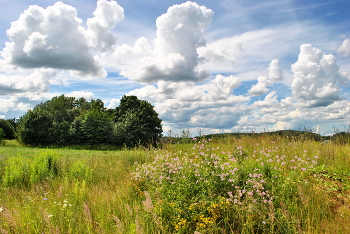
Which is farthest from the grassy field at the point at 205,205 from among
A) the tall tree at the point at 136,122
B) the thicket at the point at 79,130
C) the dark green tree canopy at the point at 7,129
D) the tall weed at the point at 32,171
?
the dark green tree canopy at the point at 7,129

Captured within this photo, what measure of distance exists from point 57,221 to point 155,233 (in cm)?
187

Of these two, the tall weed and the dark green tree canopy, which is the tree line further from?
the tall weed

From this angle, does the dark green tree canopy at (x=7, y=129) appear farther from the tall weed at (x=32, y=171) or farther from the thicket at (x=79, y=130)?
the tall weed at (x=32, y=171)

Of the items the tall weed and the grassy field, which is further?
the tall weed

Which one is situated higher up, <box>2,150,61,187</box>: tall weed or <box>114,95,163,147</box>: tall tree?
<box>114,95,163,147</box>: tall tree

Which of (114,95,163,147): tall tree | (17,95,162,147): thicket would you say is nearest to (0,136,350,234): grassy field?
(17,95,162,147): thicket

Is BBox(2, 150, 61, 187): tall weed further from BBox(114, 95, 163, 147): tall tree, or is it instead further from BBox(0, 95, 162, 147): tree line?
BBox(0, 95, 162, 147): tree line

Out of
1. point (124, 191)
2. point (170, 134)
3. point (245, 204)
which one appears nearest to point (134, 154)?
point (170, 134)

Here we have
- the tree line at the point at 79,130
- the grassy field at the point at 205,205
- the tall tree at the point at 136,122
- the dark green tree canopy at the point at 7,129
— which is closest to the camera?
the grassy field at the point at 205,205

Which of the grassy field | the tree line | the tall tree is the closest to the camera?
the grassy field

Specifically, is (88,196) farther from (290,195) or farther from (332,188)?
(332,188)

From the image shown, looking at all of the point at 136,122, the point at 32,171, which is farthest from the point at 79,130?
the point at 32,171

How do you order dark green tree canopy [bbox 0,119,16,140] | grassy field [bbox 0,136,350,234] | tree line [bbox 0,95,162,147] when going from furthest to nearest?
1. dark green tree canopy [bbox 0,119,16,140]
2. tree line [bbox 0,95,162,147]
3. grassy field [bbox 0,136,350,234]

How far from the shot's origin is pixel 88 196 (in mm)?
5453
